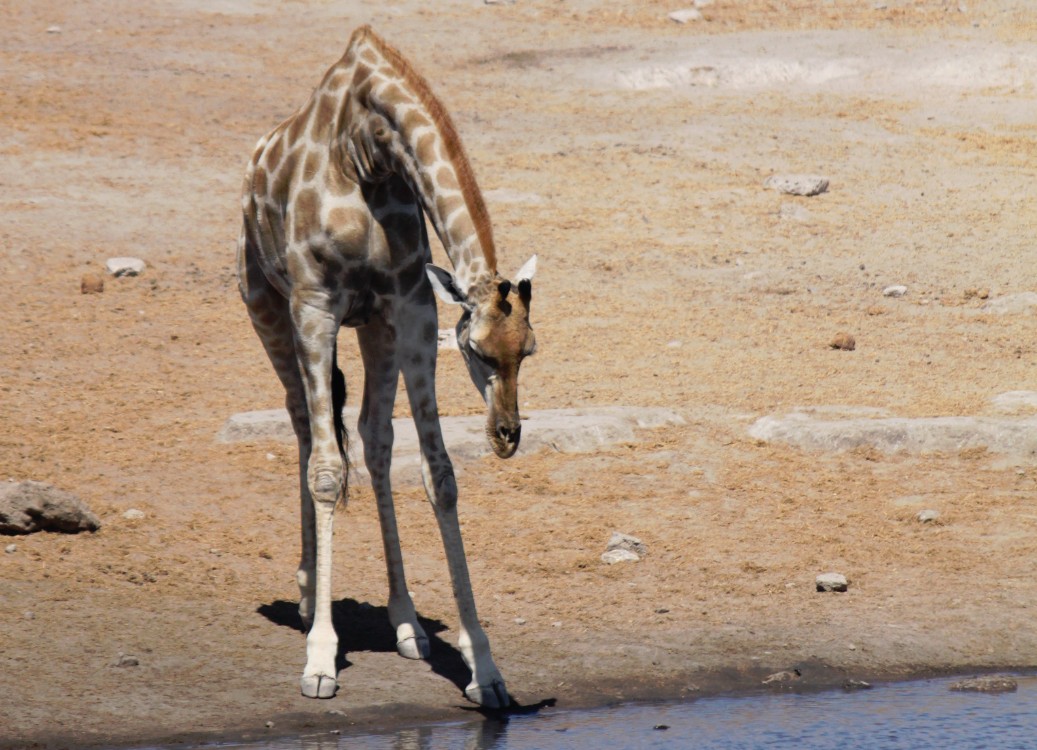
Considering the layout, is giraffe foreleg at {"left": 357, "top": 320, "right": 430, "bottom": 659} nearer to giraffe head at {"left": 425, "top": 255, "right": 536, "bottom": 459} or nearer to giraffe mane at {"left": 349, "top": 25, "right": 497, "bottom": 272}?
giraffe mane at {"left": 349, "top": 25, "right": 497, "bottom": 272}

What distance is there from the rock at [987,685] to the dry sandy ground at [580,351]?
241 millimetres

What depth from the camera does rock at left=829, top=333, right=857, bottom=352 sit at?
468 inches

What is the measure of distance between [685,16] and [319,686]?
18.2 metres

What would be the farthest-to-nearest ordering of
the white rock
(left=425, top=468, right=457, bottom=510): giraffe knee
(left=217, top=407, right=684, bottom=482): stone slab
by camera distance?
1. (left=217, top=407, right=684, bottom=482): stone slab
2. the white rock
3. (left=425, top=468, right=457, bottom=510): giraffe knee

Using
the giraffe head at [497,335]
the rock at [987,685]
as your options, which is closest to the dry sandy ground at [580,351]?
the rock at [987,685]

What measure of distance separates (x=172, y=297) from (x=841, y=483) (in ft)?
21.3

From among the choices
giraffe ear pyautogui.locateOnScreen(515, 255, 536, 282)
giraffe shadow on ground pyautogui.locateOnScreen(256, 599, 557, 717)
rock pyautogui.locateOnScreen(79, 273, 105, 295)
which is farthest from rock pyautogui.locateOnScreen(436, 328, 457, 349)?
giraffe ear pyautogui.locateOnScreen(515, 255, 536, 282)

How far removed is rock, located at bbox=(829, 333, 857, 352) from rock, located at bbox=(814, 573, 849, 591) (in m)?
4.54

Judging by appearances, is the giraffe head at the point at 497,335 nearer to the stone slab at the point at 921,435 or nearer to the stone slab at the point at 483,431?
the stone slab at the point at 483,431

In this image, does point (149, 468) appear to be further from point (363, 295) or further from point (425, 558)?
point (363, 295)

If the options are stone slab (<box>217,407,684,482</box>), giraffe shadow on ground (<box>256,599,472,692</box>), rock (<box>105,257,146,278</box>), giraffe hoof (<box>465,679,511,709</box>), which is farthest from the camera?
rock (<box>105,257,146,278</box>)

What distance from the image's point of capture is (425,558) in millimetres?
8125

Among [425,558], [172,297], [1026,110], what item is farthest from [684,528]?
[1026,110]

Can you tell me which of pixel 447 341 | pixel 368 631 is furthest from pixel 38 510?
pixel 447 341
